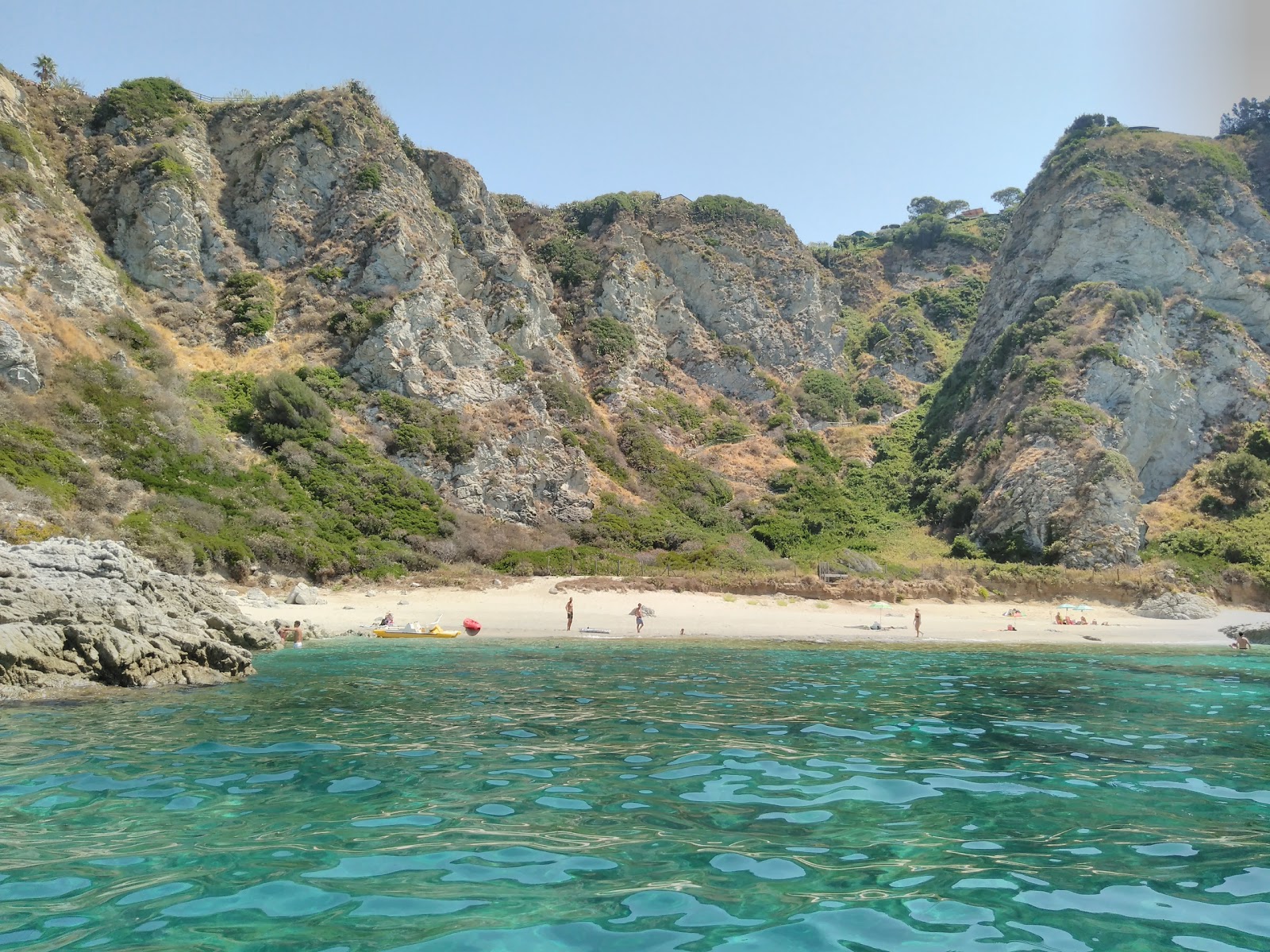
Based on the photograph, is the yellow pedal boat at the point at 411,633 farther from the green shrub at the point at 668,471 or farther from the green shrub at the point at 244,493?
the green shrub at the point at 668,471

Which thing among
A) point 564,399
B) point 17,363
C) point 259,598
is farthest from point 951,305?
point 17,363

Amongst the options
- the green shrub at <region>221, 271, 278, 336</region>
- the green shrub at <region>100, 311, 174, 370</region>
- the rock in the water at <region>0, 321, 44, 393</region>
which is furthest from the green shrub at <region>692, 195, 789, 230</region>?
the rock in the water at <region>0, 321, 44, 393</region>

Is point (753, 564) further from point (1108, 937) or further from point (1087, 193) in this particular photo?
point (1087, 193)

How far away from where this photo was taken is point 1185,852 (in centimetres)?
506

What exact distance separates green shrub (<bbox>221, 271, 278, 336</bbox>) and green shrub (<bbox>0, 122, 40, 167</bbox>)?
412 inches

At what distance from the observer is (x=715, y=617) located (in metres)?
25.6

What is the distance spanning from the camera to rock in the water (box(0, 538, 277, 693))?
446 inches

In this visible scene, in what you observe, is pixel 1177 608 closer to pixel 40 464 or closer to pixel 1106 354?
pixel 1106 354

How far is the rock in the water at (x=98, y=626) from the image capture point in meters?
11.3

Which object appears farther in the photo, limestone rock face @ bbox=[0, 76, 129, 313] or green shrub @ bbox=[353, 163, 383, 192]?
green shrub @ bbox=[353, 163, 383, 192]

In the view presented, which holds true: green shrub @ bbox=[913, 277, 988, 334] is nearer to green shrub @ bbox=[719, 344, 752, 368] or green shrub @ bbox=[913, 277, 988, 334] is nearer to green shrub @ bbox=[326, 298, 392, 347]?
green shrub @ bbox=[719, 344, 752, 368]

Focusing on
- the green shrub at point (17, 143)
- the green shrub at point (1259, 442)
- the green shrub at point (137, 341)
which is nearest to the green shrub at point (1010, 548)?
the green shrub at point (1259, 442)

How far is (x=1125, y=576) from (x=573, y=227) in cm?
4937

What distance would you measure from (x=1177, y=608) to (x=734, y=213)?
51.3m
